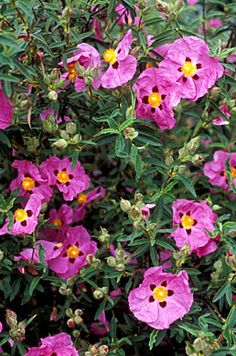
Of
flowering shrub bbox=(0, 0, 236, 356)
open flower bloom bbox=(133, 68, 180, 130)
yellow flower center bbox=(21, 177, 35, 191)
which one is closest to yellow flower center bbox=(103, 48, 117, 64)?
flowering shrub bbox=(0, 0, 236, 356)

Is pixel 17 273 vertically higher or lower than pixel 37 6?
lower

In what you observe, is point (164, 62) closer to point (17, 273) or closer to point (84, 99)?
point (84, 99)

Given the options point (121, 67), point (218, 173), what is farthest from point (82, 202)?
point (121, 67)

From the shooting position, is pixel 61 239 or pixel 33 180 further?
pixel 61 239

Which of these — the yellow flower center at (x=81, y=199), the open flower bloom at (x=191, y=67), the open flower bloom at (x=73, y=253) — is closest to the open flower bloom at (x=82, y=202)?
the yellow flower center at (x=81, y=199)

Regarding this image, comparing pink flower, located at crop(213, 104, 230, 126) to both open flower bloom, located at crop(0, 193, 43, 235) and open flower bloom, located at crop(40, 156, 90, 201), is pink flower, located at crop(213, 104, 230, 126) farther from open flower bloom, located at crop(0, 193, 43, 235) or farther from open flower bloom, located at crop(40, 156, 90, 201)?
open flower bloom, located at crop(0, 193, 43, 235)

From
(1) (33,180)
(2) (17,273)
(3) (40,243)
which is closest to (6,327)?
(2) (17,273)
